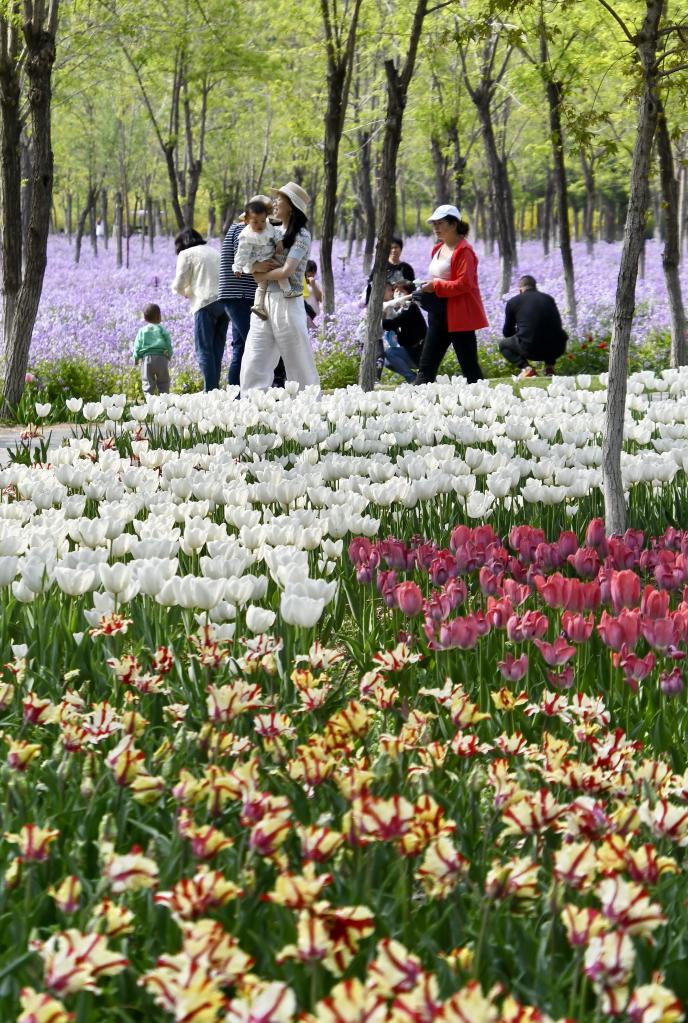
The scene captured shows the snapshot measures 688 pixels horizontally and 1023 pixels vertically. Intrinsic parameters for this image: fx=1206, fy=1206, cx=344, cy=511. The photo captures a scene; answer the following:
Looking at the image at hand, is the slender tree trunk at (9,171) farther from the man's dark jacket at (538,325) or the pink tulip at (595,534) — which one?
the pink tulip at (595,534)

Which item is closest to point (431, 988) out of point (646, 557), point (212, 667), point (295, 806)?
point (295, 806)

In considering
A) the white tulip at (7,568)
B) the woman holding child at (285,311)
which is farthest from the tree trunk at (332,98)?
the white tulip at (7,568)

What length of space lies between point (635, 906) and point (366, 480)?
3.59 metres

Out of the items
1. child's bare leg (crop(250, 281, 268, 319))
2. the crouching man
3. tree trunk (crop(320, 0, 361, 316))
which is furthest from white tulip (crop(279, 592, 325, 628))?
tree trunk (crop(320, 0, 361, 316))

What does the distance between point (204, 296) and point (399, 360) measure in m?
3.56

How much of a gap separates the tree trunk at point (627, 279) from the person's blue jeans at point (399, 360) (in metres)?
9.42

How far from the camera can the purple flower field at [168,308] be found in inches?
644

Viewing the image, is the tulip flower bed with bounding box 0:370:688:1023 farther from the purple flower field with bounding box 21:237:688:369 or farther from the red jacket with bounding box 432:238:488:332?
the purple flower field with bounding box 21:237:688:369

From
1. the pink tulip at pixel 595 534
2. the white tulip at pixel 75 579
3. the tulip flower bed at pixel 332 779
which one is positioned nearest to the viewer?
the tulip flower bed at pixel 332 779

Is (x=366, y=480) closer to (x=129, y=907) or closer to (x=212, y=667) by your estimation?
(x=212, y=667)

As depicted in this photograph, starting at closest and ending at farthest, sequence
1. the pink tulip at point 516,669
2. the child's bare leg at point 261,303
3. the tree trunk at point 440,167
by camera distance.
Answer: the pink tulip at point 516,669 < the child's bare leg at point 261,303 < the tree trunk at point 440,167

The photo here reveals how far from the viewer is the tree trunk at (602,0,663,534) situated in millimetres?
5082

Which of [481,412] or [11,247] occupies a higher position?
[11,247]

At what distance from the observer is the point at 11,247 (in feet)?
37.3
